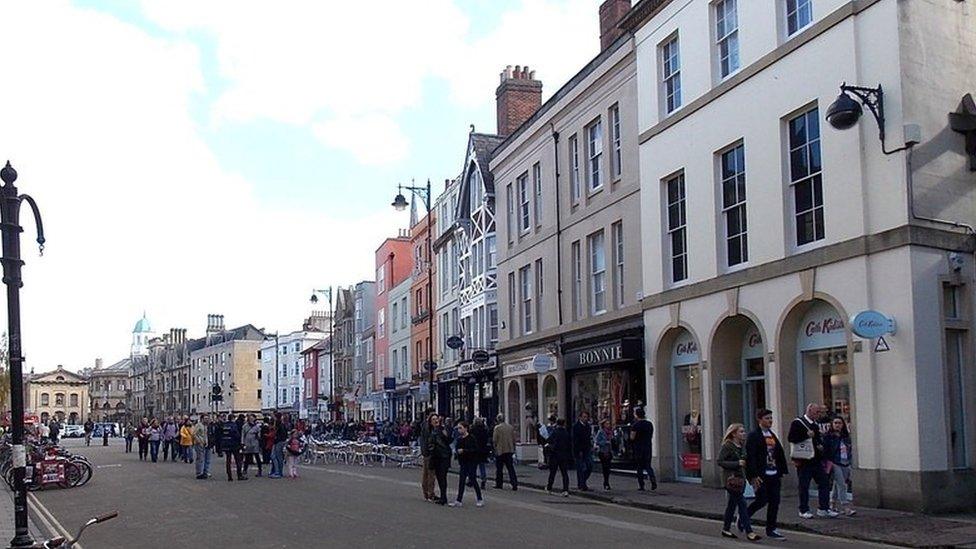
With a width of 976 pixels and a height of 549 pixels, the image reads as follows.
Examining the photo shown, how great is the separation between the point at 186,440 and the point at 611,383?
17.7 m

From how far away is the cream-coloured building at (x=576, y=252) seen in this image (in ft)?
92.2

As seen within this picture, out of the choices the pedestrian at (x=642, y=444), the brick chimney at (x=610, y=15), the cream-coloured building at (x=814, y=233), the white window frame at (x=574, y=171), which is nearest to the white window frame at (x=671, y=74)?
the cream-coloured building at (x=814, y=233)

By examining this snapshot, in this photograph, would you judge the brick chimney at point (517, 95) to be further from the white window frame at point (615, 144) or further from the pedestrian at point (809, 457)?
the pedestrian at point (809, 457)

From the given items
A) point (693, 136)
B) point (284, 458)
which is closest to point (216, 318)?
point (284, 458)

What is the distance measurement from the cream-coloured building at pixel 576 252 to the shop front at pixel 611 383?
1.3 inches

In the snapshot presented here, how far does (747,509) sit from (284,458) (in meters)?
18.4

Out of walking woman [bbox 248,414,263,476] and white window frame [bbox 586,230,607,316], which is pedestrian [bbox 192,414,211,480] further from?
white window frame [bbox 586,230,607,316]

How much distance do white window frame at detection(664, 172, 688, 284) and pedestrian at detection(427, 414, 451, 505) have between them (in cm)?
715

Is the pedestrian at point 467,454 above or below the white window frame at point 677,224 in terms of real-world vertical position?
below

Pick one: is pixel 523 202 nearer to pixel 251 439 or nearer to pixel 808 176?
pixel 251 439

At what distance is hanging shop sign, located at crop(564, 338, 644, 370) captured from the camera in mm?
26797

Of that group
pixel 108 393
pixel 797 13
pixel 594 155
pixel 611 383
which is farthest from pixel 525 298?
pixel 108 393

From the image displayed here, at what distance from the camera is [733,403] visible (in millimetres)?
23344

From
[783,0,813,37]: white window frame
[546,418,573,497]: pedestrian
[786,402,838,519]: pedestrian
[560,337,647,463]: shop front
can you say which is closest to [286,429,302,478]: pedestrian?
[560,337,647,463]: shop front
